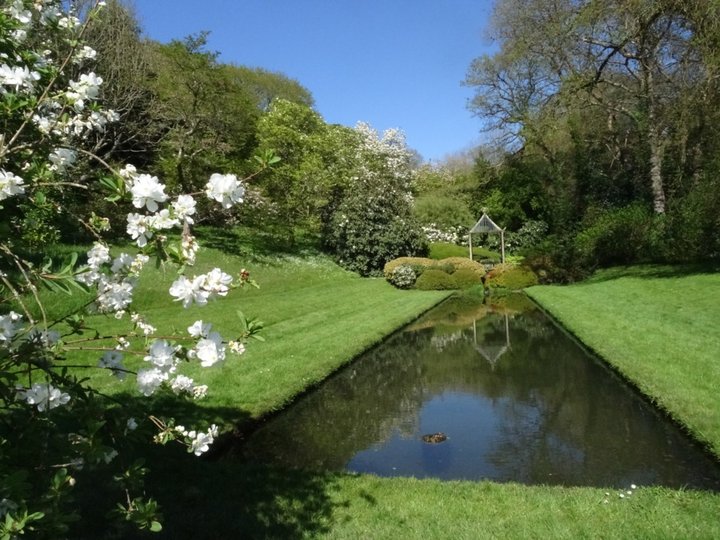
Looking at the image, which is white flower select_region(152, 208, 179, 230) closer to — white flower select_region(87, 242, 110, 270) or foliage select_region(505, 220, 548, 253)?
white flower select_region(87, 242, 110, 270)

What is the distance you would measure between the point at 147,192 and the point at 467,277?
22.2 m

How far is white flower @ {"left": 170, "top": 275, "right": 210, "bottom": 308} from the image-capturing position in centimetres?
194

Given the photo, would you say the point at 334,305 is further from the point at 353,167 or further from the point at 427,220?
the point at 427,220

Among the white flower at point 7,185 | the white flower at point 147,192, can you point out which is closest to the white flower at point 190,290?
the white flower at point 147,192

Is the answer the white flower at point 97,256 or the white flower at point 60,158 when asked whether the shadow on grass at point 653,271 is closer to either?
the white flower at point 60,158

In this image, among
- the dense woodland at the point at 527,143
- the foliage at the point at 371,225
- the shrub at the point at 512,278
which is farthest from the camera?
the foliage at the point at 371,225

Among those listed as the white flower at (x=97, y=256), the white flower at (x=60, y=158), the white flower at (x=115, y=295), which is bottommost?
the white flower at (x=115, y=295)

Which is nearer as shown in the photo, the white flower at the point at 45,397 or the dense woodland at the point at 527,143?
the white flower at the point at 45,397

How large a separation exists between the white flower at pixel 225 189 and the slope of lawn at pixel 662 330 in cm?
519

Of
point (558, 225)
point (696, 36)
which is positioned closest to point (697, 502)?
point (696, 36)

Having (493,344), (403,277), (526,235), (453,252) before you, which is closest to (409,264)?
(403,277)

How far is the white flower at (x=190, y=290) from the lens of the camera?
194cm

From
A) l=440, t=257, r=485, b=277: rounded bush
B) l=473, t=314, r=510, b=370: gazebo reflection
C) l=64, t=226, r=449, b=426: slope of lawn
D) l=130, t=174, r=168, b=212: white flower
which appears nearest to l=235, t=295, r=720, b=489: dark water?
l=473, t=314, r=510, b=370: gazebo reflection

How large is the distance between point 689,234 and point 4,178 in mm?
20330
